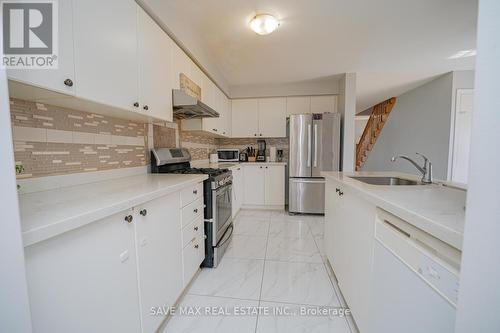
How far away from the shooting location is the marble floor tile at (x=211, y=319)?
1.23 meters

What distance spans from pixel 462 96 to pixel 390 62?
143cm

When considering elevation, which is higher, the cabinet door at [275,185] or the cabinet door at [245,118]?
the cabinet door at [245,118]

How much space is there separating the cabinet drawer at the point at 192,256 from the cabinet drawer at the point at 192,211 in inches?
7.6

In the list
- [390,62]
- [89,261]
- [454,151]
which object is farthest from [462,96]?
[89,261]

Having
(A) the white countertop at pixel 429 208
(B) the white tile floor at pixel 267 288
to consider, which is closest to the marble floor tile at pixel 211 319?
(B) the white tile floor at pixel 267 288

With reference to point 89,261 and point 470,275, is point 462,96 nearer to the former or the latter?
point 470,275

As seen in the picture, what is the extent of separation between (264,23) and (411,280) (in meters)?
2.17

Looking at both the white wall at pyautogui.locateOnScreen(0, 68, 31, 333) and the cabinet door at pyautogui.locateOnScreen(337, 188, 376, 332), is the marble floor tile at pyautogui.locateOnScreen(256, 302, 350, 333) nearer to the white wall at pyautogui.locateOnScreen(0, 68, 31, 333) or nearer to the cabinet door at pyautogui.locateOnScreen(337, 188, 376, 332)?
the cabinet door at pyautogui.locateOnScreen(337, 188, 376, 332)

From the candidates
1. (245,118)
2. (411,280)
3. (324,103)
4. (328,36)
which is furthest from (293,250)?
(324,103)

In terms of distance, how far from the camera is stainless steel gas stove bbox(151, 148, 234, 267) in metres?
1.83

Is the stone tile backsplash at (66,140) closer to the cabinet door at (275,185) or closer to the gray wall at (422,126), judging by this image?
the cabinet door at (275,185)

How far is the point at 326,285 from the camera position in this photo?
164 cm

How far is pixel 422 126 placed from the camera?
12.9 feet

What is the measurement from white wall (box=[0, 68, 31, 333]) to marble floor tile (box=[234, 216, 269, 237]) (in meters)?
2.30
